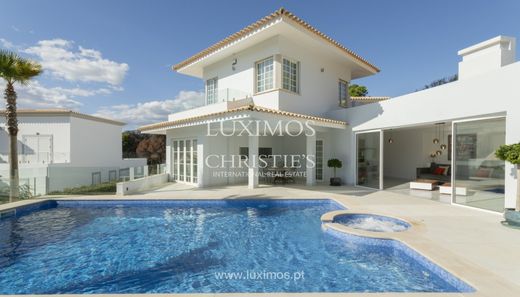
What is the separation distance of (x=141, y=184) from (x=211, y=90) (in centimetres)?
837

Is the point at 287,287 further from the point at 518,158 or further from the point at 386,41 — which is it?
the point at 386,41

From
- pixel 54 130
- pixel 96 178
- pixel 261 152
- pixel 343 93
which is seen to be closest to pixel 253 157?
pixel 261 152

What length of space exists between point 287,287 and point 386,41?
2339 cm

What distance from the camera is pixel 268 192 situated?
12.7 meters

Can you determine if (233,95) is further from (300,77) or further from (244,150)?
(300,77)

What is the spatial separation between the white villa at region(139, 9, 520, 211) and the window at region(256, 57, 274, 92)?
60 millimetres

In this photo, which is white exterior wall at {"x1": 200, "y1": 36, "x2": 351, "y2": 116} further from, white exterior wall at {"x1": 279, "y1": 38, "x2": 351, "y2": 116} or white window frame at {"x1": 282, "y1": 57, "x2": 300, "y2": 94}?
white window frame at {"x1": 282, "y1": 57, "x2": 300, "y2": 94}

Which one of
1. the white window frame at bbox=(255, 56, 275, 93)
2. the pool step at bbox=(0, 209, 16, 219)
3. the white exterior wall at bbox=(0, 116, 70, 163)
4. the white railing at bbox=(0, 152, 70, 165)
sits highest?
the white window frame at bbox=(255, 56, 275, 93)

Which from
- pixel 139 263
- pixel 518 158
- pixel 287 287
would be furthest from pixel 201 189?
pixel 518 158

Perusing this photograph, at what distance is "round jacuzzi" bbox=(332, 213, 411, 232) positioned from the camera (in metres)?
7.27

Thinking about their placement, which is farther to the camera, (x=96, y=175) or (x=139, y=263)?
(x=96, y=175)

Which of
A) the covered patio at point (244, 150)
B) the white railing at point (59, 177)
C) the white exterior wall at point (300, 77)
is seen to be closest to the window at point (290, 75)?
the white exterior wall at point (300, 77)

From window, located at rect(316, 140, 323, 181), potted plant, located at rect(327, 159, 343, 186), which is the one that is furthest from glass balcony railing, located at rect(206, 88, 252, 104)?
potted plant, located at rect(327, 159, 343, 186)

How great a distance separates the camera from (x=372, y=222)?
7.88 m
